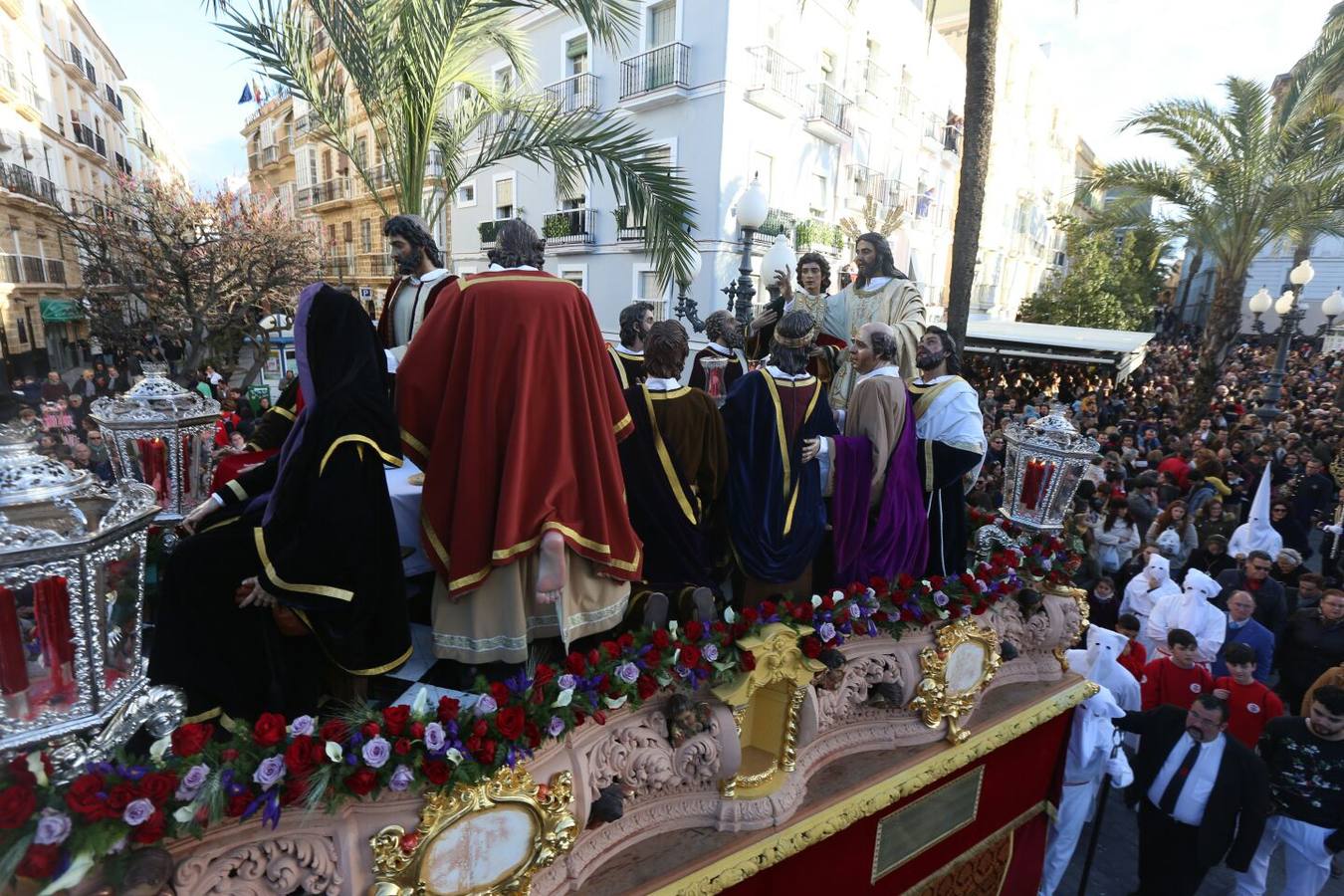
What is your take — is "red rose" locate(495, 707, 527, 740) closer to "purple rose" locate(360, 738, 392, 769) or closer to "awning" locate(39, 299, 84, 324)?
"purple rose" locate(360, 738, 392, 769)

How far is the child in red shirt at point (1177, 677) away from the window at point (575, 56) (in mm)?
18609

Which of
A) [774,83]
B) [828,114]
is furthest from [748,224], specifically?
[828,114]

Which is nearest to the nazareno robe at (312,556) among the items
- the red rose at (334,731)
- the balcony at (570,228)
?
the red rose at (334,731)

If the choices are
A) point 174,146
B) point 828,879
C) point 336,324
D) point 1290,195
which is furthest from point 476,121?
point 174,146

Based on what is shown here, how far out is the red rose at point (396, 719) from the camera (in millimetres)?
2098

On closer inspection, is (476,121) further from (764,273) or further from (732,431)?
(732,431)

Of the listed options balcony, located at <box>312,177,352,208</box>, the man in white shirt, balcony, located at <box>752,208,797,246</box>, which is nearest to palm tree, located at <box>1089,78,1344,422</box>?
balcony, located at <box>752,208,797,246</box>

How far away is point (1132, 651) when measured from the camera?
589cm

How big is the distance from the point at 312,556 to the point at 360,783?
70 cm

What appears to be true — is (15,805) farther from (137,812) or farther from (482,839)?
(482,839)

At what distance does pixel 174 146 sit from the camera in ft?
61.1

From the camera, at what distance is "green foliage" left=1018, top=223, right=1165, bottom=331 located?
27.0 metres

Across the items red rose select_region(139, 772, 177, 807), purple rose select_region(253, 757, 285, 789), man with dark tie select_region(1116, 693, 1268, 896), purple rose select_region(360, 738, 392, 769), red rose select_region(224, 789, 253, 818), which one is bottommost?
man with dark tie select_region(1116, 693, 1268, 896)

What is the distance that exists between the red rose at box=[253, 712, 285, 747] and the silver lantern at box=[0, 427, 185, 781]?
0.32m
